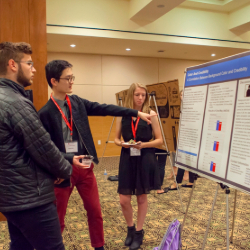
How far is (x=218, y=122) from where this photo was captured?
166cm

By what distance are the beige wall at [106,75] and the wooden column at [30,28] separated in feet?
13.9

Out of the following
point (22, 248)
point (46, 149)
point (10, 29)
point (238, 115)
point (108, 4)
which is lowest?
point (22, 248)

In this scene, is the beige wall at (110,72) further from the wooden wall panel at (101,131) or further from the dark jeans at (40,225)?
the dark jeans at (40,225)

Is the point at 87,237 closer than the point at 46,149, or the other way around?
the point at 46,149

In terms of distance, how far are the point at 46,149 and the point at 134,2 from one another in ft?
16.7

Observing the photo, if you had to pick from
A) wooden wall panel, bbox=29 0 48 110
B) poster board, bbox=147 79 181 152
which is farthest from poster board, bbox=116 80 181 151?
wooden wall panel, bbox=29 0 48 110

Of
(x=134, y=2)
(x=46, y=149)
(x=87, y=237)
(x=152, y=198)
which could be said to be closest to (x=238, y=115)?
(x=46, y=149)

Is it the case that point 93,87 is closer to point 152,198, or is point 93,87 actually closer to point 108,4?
point 108,4

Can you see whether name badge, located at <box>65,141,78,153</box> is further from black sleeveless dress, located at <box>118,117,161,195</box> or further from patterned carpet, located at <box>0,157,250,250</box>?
patterned carpet, located at <box>0,157,250,250</box>

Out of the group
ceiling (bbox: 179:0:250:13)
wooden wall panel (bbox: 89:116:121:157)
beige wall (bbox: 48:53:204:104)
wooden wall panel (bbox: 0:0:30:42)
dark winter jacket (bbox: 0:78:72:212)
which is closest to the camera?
dark winter jacket (bbox: 0:78:72:212)

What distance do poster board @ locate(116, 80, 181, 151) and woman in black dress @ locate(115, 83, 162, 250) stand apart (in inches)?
30.7

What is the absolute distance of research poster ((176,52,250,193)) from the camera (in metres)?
1.47

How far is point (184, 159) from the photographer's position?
2.00 metres

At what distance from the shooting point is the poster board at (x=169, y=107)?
3096 millimetres
